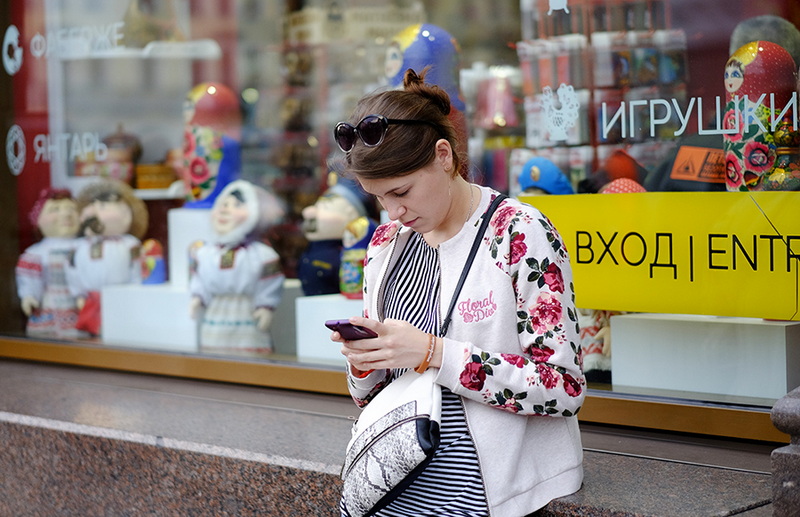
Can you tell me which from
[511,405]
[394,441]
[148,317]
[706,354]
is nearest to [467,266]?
[511,405]

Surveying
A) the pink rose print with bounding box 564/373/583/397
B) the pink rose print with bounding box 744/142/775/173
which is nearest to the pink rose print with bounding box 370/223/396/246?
the pink rose print with bounding box 564/373/583/397

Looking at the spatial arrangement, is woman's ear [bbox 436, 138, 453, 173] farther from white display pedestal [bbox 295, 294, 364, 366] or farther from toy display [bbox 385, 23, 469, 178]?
white display pedestal [bbox 295, 294, 364, 366]

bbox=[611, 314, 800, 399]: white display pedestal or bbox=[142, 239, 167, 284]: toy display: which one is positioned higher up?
bbox=[142, 239, 167, 284]: toy display

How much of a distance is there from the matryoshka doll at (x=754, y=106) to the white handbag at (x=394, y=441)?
1.55 m

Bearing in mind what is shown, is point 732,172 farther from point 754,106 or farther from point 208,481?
point 208,481

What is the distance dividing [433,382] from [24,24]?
4.66 metres

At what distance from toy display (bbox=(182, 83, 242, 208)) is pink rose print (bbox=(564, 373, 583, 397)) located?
3108 millimetres

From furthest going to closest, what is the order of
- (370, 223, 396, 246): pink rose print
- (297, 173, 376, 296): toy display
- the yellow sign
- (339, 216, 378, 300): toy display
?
(297, 173, 376, 296): toy display
(339, 216, 378, 300): toy display
the yellow sign
(370, 223, 396, 246): pink rose print

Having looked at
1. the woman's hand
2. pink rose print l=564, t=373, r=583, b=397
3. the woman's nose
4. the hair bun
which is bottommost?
pink rose print l=564, t=373, r=583, b=397

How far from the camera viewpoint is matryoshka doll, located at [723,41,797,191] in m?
3.48

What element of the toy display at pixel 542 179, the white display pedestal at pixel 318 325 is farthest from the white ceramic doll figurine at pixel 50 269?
the toy display at pixel 542 179

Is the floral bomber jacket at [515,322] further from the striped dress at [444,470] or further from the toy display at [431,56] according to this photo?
the toy display at [431,56]

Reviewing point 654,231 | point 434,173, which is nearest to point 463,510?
point 434,173

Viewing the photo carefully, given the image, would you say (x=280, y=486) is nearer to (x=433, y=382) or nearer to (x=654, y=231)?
(x=433, y=382)
